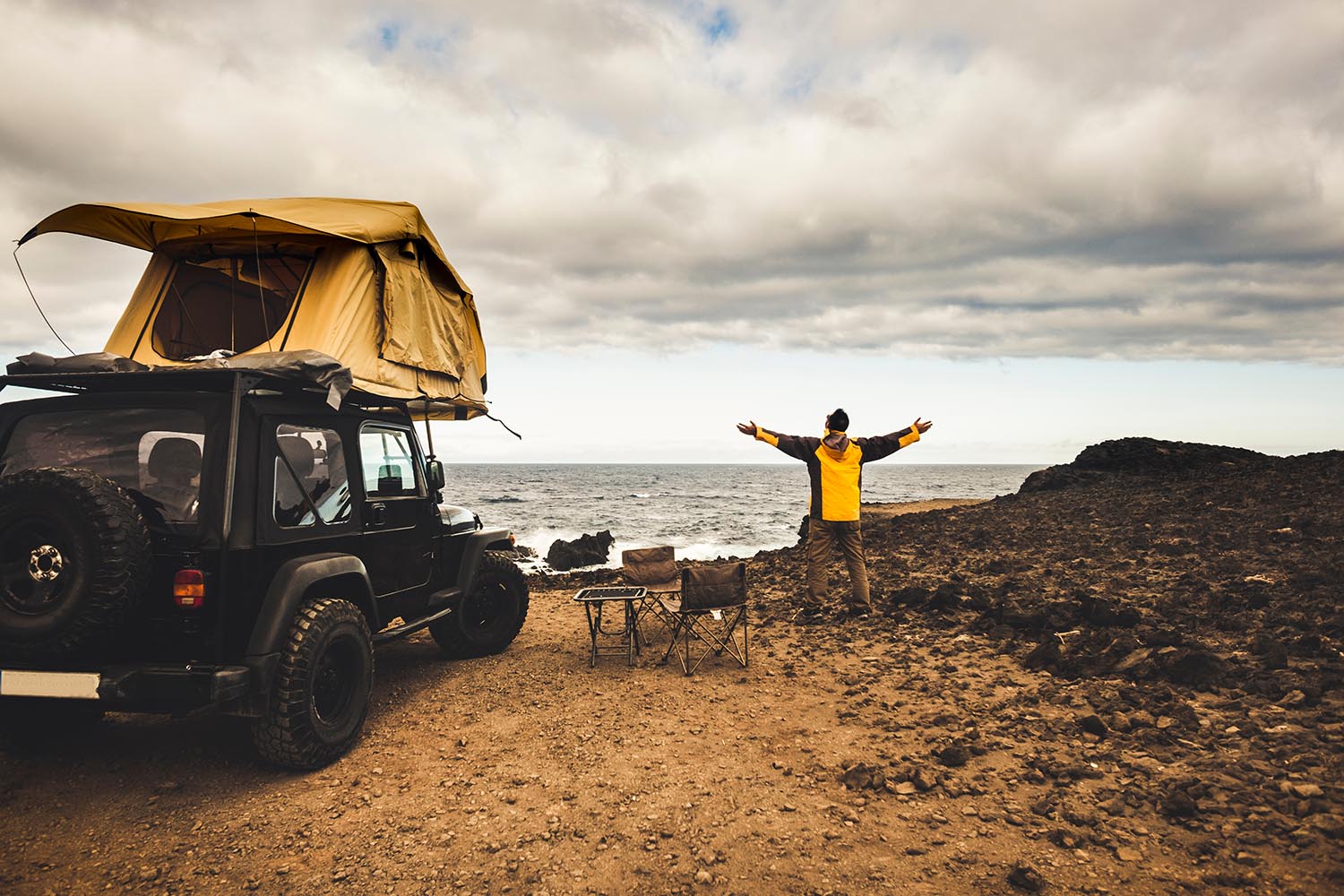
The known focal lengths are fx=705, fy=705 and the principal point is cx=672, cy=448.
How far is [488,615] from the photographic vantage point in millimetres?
7441

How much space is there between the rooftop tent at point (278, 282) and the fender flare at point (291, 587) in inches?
61.2

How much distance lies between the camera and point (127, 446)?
13.9 feet

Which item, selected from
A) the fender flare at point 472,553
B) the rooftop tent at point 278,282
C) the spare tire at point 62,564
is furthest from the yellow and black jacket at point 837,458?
the spare tire at point 62,564

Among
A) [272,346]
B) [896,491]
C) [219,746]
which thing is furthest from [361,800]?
[896,491]

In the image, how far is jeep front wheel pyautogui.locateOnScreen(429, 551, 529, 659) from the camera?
7109 millimetres

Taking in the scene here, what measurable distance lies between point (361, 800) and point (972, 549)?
32.7 feet

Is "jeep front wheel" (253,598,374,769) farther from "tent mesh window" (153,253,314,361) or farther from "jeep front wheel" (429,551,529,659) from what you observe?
"tent mesh window" (153,253,314,361)

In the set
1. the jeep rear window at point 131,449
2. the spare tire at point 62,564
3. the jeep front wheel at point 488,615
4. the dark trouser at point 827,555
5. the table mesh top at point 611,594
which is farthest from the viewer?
the dark trouser at point 827,555

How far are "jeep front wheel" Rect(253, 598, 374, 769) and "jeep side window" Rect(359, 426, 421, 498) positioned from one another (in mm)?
1228

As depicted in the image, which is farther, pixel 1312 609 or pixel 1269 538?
pixel 1269 538

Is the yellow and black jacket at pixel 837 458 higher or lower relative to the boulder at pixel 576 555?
higher

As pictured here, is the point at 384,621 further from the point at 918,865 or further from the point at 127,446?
the point at 918,865

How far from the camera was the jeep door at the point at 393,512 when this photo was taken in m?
5.53

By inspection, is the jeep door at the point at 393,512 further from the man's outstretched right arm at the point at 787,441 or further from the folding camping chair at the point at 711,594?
the man's outstretched right arm at the point at 787,441
